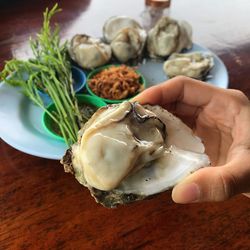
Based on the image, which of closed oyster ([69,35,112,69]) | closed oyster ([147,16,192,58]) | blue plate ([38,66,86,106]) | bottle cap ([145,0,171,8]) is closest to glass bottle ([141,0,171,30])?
bottle cap ([145,0,171,8])

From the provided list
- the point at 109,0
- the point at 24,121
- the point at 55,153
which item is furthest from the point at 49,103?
the point at 109,0

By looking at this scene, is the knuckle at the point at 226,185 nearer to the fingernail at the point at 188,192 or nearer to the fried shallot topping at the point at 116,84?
the fingernail at the point at 188,192

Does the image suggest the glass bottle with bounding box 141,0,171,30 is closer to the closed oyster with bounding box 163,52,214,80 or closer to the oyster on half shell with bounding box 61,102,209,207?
the closed oyster with bounding box 163,52,214,80

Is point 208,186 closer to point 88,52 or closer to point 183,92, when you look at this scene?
point 183,92

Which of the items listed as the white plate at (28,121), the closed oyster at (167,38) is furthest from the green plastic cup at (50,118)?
the closed oyster at (167,38)

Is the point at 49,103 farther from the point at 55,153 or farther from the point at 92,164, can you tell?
the point at 92,164
